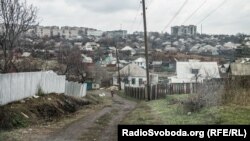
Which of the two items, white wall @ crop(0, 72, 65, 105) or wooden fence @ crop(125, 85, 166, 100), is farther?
wooden fence @ crop(125, 85, 166, 100)

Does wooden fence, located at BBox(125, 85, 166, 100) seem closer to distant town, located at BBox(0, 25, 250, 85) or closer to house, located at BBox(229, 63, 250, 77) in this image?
house, located at BBox(229, 63, 250, 77)

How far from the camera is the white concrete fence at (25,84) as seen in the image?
21925 millimetres

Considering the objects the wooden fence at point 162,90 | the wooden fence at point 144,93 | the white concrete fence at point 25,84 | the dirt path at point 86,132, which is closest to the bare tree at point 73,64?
the wooden fence at point 144,93

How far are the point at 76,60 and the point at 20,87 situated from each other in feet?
174

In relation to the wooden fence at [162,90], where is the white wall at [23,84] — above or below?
above

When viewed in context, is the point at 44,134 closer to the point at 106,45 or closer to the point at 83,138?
the point at 83,138

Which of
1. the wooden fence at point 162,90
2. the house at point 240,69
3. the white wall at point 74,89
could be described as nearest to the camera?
the white wall at point 74,89

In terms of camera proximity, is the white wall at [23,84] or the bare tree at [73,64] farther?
the bare tree at [73,64]

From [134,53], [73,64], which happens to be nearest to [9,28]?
[73,64]

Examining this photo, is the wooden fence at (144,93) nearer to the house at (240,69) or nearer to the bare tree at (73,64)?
the house at (240,69)

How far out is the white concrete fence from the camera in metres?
21.9

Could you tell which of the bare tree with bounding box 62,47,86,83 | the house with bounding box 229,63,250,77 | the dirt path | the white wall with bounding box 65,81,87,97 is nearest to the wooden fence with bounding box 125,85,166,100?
the white wall with bounding box 65,81,87,97

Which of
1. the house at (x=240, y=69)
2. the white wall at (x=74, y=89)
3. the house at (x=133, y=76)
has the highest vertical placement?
the house at (x=240, y=69)

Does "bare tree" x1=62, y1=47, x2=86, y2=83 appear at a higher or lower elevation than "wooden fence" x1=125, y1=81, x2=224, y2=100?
higher
